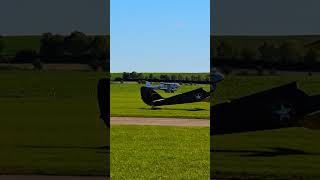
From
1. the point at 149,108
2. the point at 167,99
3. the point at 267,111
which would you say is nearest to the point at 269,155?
the point at 267,111

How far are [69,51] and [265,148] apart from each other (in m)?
3.63

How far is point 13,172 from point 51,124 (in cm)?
97

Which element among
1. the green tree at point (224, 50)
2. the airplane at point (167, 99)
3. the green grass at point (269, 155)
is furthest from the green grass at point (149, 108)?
the green tree at point (224, 50)

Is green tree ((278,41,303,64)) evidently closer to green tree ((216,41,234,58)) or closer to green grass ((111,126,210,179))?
green tree ((216,41,234,58))

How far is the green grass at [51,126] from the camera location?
7840 millimetres

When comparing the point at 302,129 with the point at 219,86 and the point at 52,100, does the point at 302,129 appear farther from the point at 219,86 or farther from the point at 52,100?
the point at 52,100

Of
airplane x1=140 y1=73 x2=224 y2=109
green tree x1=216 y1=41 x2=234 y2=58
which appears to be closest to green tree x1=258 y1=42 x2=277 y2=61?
green tree x1=216 y1=41 x2=234 y2=58

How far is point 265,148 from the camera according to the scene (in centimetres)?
768

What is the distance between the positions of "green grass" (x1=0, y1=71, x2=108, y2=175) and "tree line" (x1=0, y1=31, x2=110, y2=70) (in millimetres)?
232

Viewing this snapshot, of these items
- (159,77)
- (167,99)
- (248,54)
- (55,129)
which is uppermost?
(248,54)

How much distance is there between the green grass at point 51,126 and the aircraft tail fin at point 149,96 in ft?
36.3

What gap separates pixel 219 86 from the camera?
801 cm

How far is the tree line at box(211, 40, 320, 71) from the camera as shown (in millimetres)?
7695

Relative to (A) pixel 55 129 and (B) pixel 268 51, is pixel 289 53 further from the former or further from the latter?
(A) pixel 55 129
